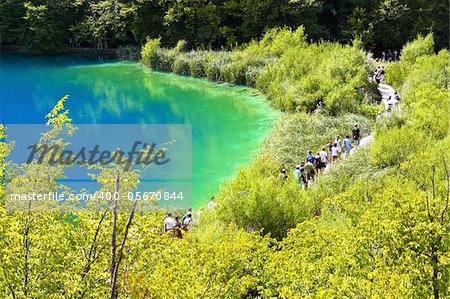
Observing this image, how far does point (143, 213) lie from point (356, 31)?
31.7 metres

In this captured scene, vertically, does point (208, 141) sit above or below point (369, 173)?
below

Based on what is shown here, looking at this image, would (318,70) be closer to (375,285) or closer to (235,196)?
(235,196)

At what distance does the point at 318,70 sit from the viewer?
81.1ft

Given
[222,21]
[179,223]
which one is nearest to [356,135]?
[179,223]

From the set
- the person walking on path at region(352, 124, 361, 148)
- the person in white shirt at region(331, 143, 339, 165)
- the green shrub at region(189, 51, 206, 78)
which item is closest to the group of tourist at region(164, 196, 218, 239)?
the person in white shirt at region(331, 143, 339, 165)

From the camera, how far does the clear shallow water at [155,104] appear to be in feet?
67.8

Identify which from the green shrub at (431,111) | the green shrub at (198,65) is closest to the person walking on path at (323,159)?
the green shrub at (431,111)

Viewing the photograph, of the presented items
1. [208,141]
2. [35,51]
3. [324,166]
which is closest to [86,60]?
[35,51]

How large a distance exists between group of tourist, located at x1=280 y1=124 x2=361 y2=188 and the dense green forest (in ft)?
54.9

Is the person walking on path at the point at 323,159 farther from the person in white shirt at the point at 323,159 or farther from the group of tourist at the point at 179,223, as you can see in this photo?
the group of tourist at the point at 179,223

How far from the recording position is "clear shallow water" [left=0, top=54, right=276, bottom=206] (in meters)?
20.7

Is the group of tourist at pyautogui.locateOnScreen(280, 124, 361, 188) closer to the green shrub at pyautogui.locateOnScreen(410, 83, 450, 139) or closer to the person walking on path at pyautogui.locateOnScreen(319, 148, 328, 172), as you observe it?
the person walking on path at pyautogui.locateOnScreen(319, 148, 328, 172)

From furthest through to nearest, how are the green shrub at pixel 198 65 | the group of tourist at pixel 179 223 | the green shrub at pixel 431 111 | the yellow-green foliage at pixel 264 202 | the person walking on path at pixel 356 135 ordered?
the green shrub at pixel 198 65
the person walking on path at pixel 356 135
the green shrub at pixel 431 111
the yellow-green foliage at pixel 264 202
the group of tourist at pixel 179 223

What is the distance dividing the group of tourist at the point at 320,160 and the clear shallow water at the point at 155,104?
2938 millimetres
